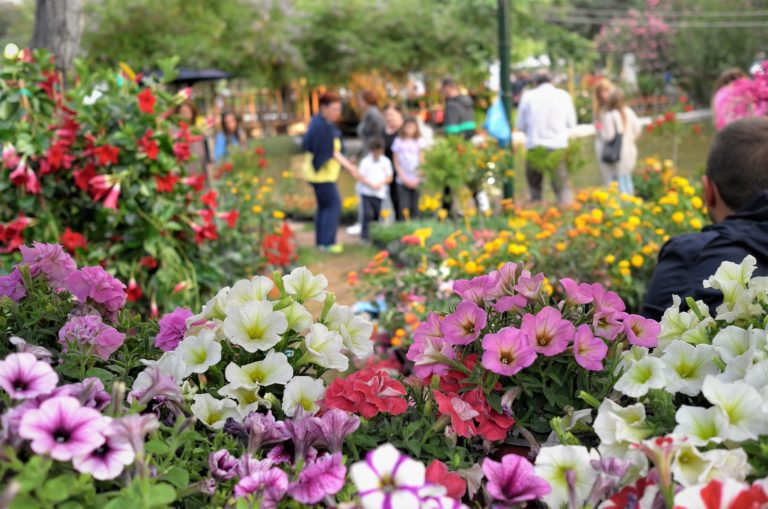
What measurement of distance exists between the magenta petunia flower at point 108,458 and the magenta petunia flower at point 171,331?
19.7 inches

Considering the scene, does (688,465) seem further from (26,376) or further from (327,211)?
(327,211)

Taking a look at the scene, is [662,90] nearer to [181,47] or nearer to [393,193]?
[181,47]

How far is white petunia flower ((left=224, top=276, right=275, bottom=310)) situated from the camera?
1.56m

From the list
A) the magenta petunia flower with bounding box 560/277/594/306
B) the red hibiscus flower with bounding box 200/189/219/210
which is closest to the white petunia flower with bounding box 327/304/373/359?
the magenta petunia flower with bounding box 560/277/594/306

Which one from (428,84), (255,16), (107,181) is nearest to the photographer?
(107,181)

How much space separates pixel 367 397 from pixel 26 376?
20.3 inches

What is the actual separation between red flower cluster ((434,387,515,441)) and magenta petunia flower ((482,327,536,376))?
0.23ft

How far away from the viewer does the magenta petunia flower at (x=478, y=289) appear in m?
1.52

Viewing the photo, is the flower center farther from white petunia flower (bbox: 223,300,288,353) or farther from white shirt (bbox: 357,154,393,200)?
white shirt (bbox: 357,154,393,200)

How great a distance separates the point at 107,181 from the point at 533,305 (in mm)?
3170

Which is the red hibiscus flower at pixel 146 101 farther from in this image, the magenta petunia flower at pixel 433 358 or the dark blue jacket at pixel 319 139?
the dark blue jacket at pixel 319 139

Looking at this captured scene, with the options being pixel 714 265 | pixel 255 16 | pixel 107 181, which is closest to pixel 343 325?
pixel 714 265

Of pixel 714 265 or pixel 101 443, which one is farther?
pixel 714 265

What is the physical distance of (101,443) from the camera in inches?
41.7
